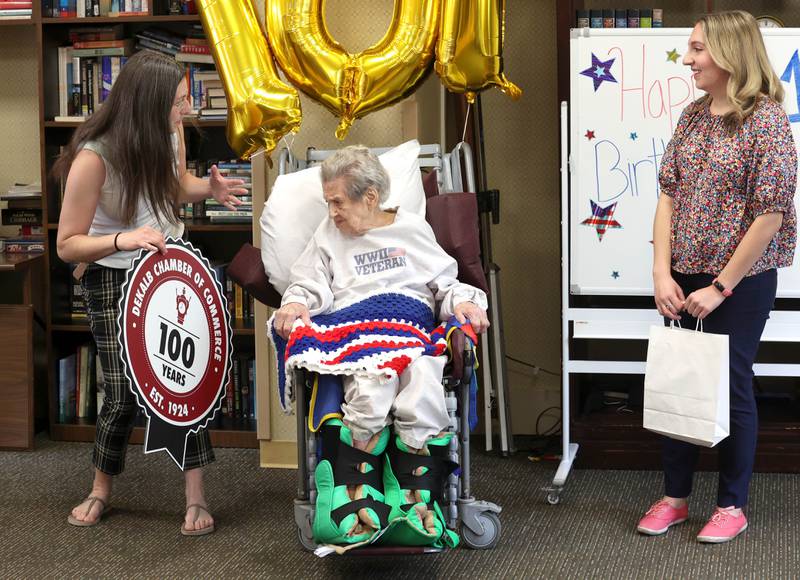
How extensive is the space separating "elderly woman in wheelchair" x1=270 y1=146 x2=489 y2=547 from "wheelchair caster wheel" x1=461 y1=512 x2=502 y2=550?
272mm

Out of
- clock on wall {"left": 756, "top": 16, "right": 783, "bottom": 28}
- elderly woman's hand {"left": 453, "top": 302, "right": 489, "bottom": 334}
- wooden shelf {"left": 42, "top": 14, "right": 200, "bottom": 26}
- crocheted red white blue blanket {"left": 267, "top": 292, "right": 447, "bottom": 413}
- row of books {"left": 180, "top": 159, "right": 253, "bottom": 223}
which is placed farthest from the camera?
row of books {"left": 180, "top": 159, "right": 253, "bottom": 223}

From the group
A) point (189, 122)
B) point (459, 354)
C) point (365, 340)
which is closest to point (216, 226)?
point (189, 122)

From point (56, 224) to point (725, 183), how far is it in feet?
7.42

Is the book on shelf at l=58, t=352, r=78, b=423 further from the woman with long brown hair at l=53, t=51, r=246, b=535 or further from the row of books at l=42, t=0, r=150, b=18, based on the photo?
the row of books at l=42, t=0, r=150, b=18

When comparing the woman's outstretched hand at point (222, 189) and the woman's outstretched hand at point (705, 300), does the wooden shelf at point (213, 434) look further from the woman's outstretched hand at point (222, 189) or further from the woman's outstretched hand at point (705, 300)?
the woman's outstretched hand at point (705, 300)

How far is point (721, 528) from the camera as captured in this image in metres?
2.75

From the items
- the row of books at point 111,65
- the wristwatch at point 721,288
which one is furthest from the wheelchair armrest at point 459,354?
the row of books at point 111,65

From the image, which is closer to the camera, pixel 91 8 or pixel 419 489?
pixel 419 489

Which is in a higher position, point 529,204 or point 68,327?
point 529,204

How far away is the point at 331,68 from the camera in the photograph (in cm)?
299

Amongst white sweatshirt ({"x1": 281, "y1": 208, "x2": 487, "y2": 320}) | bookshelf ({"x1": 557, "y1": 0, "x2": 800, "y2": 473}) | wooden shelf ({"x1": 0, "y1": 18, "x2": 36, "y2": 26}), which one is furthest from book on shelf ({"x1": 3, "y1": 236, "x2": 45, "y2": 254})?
bookshelf ({"x1": 557, "y1": 0, "x2": 800, "y2": 473})

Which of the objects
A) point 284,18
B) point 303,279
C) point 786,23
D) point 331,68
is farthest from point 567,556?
point 786,23

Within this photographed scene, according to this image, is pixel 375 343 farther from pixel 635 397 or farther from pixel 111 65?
pixel 111 65

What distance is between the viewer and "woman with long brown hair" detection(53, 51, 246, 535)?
8.94 feet
